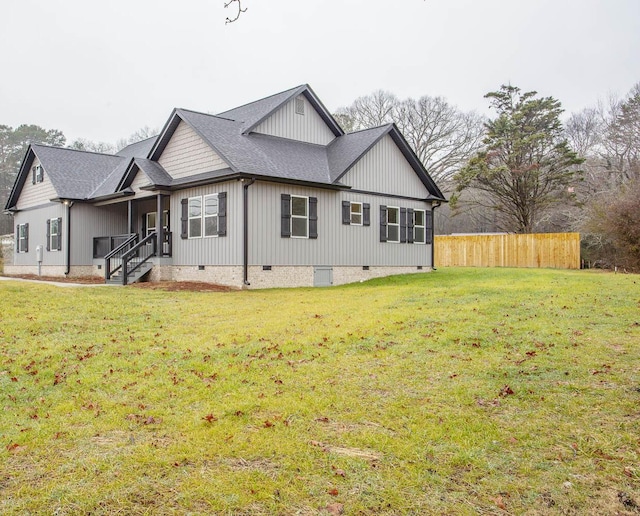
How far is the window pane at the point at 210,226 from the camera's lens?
617 inches

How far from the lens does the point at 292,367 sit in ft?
19.0

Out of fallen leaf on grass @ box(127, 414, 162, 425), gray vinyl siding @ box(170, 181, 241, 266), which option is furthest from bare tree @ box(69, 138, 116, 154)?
fallen leaf on grass @ box(127, 414, 162, 425)

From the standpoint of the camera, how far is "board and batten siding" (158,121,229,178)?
15.7 metres

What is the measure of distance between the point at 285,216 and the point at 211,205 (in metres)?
2.27

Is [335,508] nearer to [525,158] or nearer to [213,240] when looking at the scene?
[213,240]

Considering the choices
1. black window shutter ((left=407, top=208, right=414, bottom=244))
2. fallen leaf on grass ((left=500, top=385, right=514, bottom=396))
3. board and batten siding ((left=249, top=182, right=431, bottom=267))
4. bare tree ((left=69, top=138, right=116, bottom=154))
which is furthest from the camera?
bare tree ((left=69, top=138, right=116, bottom=154))

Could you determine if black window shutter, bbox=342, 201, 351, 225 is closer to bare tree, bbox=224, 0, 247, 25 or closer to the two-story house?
the two-story house

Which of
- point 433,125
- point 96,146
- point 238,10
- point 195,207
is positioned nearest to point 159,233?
point 195,207

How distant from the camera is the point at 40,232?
2298 cm

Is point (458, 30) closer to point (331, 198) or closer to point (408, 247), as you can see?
point (331, 198)

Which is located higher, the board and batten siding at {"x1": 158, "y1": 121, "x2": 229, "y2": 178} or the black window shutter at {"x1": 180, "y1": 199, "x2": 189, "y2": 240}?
the board and batten siding at {"x1": 158, "y1": 121, "x2": 229, "y2": 178}

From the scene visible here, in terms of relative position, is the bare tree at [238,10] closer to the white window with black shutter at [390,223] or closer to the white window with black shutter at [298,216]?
the white window with black shutter at [298,216]

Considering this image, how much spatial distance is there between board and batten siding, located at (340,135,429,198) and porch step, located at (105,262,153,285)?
6977 mm

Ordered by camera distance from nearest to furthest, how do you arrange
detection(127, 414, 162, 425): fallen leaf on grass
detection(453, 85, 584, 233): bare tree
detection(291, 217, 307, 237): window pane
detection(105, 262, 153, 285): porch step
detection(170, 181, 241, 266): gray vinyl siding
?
detection(127, 414, 162, 425): fallen leaf on grass < detection(170, 181, 241, 266): gray vinyl siding < detection(291, 217, 307, 237): window pane < detection(105, 262, 153, 285): porch step < detection(453, 85, 584, 233): bare tree
